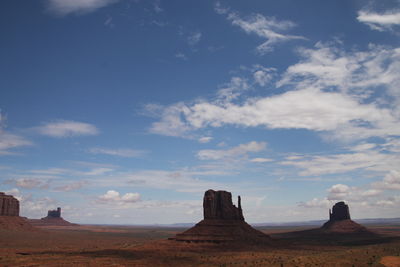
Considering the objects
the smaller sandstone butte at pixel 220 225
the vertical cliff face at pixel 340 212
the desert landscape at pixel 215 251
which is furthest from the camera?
the vertical cliff face at pixel 340 212

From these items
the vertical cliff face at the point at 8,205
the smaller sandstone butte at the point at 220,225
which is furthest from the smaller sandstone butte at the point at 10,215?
the smaller sandstone butte at the point at 220,225

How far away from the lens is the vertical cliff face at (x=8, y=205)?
168 metres

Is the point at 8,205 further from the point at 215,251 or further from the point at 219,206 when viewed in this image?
the point at 215,251

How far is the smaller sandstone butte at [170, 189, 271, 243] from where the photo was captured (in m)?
92.3

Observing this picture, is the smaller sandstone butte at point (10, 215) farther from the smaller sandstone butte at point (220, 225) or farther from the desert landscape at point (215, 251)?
the smaller sandstone butte at point (220, 225)

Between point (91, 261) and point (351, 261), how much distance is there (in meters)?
50.2

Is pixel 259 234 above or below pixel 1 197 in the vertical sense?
below

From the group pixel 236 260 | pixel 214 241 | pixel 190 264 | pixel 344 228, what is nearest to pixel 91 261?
pixel 190 264

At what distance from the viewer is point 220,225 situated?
97.2 metres

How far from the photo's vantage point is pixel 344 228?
162750 mm

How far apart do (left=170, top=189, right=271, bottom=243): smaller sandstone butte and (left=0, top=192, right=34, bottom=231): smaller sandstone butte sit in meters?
108

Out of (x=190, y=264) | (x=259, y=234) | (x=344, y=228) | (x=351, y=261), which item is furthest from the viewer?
(x=344, y=228)

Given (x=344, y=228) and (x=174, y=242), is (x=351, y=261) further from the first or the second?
(x=344, y=228)

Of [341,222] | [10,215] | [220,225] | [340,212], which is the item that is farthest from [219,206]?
[10,215]
